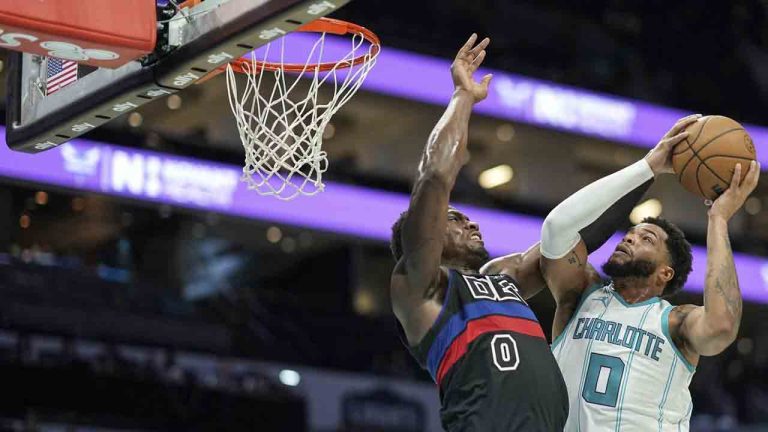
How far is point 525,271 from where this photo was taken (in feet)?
16.6

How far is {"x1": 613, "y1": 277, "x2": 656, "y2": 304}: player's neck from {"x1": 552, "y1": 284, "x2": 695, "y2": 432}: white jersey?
5 centimetres

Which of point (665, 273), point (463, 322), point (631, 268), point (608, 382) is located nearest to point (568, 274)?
point (631, 268)

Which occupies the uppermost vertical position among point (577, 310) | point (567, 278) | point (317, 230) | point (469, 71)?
point (469, 71)

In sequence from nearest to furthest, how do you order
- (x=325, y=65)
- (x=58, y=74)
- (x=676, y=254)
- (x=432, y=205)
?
1. (x=432, y=205)
2. (x=676, y=254)
3. (x=58, y=74)
4. (x=325, y=65)

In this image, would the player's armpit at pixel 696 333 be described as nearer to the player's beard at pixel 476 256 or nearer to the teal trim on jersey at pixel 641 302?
the teal trim on jersey at pixel 641 302

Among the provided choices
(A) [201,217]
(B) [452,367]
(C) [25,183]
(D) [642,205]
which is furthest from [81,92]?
(D) [642,205]

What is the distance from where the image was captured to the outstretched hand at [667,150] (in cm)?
482

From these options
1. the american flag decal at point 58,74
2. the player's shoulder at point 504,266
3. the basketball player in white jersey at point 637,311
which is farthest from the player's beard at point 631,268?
the american flag decal at point 58,74

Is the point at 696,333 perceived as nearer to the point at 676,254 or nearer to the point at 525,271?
the point at 676,254

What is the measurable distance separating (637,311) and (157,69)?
1872mm

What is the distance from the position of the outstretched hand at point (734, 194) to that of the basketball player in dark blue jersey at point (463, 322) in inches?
29.9

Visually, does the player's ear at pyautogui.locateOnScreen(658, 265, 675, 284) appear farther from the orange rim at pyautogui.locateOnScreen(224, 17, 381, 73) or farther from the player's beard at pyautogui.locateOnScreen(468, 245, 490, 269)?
the orange rim at pyautogui.locateOnScreen(224, 17, 381, 73)

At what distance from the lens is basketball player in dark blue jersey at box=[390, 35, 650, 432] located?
430 centimetres

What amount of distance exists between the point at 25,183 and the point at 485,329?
623cm
